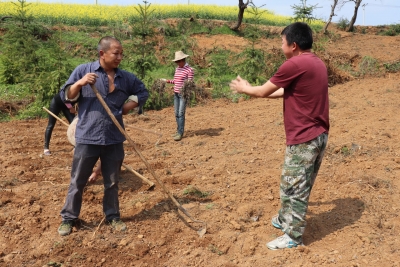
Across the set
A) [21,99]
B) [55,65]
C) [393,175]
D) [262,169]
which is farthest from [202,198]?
[21,99]

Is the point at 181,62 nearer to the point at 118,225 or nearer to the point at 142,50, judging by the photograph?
the point at 142,50

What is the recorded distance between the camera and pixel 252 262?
358 centimetres

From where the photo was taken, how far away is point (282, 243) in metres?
3.68

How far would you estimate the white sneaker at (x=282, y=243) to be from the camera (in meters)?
3.67

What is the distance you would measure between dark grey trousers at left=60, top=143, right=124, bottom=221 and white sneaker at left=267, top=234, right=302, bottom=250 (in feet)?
5.19

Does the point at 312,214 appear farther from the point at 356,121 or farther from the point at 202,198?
the point at 356,121

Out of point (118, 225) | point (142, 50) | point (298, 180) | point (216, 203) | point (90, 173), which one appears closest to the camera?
point (298, 180)

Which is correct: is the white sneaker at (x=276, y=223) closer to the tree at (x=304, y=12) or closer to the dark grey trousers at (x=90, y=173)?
the dark grey trousers at (x=90, y=173)

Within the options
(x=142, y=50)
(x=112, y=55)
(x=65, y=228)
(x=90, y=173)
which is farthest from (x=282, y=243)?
(x=142, y=50)

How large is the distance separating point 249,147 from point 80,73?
380 cm

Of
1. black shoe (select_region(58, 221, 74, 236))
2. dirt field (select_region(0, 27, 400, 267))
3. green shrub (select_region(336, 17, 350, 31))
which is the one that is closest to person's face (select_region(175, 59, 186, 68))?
dirt field (select_region(0, 27, 400, 267))

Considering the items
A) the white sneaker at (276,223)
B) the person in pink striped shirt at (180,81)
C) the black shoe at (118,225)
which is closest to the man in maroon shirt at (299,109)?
the white sneaker at (276,223)

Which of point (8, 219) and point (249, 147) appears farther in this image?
point (249, 147)

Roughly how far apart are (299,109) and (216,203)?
5.86ft
